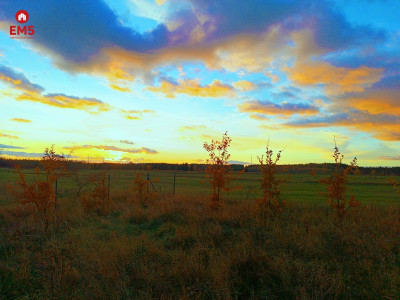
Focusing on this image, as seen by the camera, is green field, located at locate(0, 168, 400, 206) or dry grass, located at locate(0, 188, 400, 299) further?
green field, located at locate(0, 168, 400, 206)

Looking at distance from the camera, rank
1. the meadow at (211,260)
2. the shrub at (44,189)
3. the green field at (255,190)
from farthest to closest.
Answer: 1. the green field at (255,190)
2. the shrub at (44,189)
3. the meadow at (211,260)

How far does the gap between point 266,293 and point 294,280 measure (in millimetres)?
710

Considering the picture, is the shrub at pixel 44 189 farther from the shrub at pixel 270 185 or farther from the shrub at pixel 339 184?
the shrub at pixel 339 184

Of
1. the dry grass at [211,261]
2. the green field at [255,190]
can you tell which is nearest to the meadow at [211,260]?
the dry grass at [211,261]

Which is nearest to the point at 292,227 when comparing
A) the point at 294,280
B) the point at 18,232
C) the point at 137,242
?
the point at 294,280

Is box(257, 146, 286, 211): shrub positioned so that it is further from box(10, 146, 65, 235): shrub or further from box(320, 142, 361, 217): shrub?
box(10, 146, 65, 235): shrub

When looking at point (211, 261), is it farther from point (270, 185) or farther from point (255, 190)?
point (255, 190)

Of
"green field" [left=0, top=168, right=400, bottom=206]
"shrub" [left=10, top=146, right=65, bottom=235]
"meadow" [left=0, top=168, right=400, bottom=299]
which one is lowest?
"green field" [left=0, top=168, right=400, bottom=206]

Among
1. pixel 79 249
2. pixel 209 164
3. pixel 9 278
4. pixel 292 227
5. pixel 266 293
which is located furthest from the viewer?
pixel 209 164

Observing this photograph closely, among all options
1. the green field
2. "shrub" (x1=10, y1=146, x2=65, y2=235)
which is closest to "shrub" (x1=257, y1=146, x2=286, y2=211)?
the green field

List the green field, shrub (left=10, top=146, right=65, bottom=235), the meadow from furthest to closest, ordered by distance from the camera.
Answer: the green field, shrub (left=10, top=146, right=65, bottom=235), the meadow

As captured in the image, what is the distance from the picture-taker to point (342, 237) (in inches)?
305

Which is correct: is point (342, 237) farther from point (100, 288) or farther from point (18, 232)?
point (18, 232)

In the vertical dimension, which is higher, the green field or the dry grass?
the dry grass
